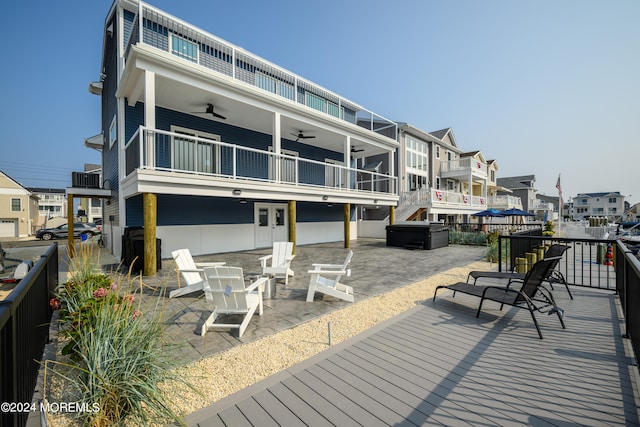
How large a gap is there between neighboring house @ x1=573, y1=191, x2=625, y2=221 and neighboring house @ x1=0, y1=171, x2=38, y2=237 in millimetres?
113035

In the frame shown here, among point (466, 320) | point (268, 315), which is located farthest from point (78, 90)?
point (466, 320)

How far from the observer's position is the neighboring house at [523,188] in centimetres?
4694

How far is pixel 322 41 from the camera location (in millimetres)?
14453

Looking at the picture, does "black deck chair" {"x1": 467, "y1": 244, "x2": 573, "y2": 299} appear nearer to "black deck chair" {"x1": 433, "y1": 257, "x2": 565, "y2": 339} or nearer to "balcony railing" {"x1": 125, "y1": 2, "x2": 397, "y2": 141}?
"black deck chair" {"x1": 433, "y1": 257, "x2": 565, "y2": 339}

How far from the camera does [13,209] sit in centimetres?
2850

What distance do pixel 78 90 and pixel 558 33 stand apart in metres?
22.2

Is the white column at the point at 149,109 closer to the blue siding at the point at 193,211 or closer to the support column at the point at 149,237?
the support column at the point at 149,237

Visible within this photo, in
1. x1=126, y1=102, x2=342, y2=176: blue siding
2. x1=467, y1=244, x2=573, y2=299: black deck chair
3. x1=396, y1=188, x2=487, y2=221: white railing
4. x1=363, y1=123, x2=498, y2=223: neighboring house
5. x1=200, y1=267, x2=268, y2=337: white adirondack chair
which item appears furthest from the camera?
x1=363, y1=123, x2=498, y2=223: neighboring house

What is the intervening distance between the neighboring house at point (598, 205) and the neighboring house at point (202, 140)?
313ft

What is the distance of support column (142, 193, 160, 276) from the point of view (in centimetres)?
700

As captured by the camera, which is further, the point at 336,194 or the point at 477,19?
the point at 336,194

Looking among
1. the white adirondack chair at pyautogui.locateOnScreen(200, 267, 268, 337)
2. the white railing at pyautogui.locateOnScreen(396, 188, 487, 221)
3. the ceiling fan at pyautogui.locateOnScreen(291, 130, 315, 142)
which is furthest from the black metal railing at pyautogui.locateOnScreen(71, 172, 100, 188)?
the white railing at pyautogui.locateOnScreen(396, 188, 487, 221)

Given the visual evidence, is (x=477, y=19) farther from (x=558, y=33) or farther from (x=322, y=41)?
(x=322, y=41)

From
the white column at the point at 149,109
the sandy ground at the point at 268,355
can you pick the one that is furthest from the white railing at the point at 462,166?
the white column at the point at 149,109
